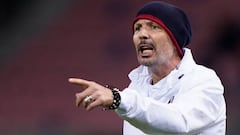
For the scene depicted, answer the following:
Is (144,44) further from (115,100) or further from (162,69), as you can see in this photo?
(115,100)

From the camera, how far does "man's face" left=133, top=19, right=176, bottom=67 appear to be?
3.22 meters

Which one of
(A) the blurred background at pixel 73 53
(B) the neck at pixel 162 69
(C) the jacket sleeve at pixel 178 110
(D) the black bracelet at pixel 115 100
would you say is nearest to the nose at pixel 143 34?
(B) the neck at pixel 162 69

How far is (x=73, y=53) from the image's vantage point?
24.5ft

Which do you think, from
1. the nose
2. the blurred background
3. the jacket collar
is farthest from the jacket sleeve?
the blurred background

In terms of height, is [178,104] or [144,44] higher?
[144,44]

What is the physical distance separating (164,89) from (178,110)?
376 mm

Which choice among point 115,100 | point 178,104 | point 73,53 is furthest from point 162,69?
point 73,53

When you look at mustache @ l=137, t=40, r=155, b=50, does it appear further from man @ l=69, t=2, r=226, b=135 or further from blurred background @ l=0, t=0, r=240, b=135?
blurred background @ l=0, t=0, r=240, b=135

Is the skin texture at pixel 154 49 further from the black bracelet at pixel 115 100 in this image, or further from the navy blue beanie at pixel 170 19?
the black bracelet at pixel 115 100

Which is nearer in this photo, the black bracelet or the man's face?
the black bracelet

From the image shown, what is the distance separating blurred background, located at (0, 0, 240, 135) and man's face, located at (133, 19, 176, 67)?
3.66 meters

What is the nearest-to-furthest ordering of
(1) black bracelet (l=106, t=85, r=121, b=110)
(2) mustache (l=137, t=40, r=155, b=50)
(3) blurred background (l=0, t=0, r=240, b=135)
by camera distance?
(1) black bracelet (l=106, t=85, r=121, b=110)
(2) mustache (l=137, t=40, r=155, b=50)
(3) blurred background (l=0, t=0, r=240, b=135)

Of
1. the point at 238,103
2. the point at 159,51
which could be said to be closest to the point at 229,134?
the point at 238,103

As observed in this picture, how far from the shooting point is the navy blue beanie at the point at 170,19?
10.7 ft
